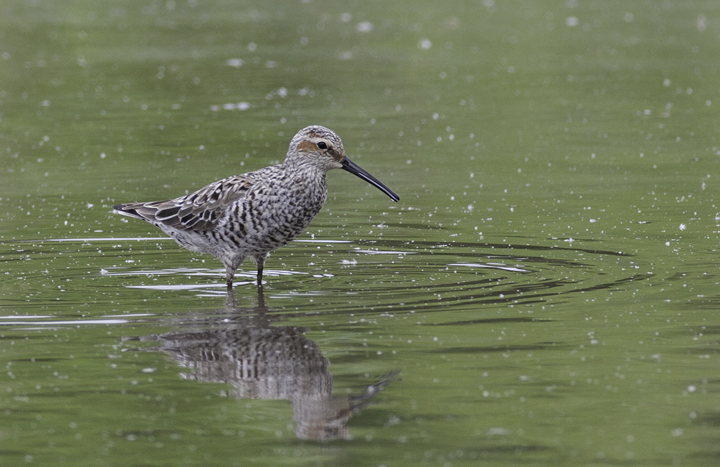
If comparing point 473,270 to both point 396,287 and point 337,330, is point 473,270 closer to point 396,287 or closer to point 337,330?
point 396,287

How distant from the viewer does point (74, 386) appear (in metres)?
7.48

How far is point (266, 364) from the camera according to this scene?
7.82 metres

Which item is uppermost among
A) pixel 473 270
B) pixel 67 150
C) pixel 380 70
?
pixel 380 70

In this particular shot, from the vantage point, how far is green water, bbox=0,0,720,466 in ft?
21.9

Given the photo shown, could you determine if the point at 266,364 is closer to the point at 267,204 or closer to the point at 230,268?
the point at 267,204

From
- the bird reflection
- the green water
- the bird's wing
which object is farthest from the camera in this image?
the bird's wing

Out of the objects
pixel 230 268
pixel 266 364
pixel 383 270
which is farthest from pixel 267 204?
pixel 266 364

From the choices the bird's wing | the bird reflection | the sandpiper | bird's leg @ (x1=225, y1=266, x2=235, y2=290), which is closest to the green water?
the bird reflection

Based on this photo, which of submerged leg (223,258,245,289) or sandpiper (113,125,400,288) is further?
submerged leg (223,258,245,289)

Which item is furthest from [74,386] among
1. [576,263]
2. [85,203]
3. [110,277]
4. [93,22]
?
[93,22]

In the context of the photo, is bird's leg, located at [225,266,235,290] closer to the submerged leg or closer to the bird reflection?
the submerged leg

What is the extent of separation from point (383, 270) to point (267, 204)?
4.11 feet

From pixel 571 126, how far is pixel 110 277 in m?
9.86

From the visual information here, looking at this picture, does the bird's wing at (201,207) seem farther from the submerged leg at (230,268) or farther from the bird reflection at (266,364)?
the bird reflection at (266,364)
